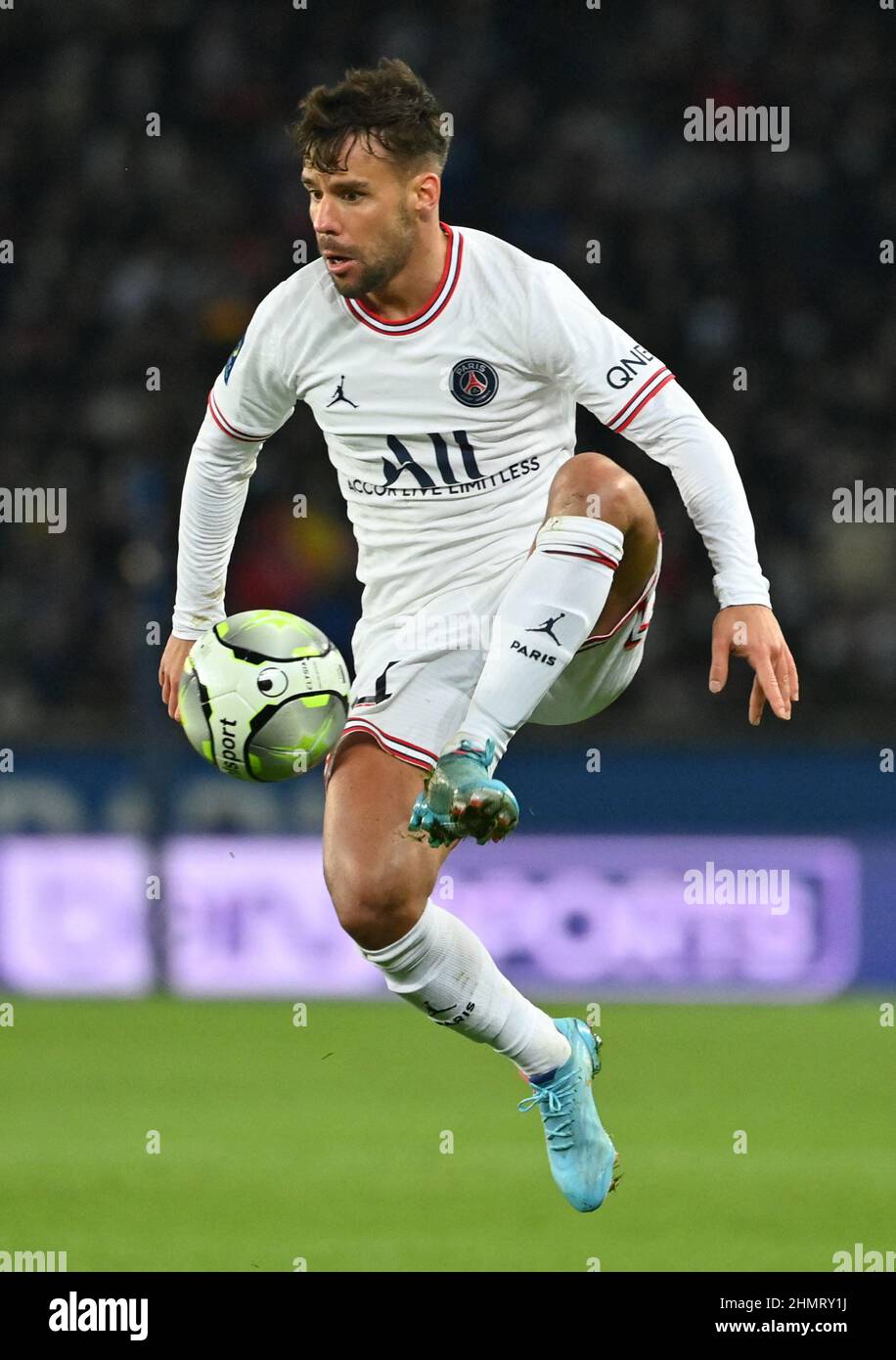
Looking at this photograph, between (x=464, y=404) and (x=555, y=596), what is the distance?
21.3 inches

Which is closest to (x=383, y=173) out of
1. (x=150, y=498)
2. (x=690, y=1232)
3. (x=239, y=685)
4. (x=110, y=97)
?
(x=239, y=685)

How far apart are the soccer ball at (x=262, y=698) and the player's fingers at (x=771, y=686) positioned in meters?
1.01

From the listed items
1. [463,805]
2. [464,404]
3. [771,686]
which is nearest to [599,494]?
[464,404]

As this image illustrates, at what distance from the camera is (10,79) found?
40.1ft

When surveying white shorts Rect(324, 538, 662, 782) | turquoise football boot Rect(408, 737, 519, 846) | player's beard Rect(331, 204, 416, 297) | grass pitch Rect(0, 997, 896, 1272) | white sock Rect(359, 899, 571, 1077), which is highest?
player's beard Rect(331, 204, 416, 297)

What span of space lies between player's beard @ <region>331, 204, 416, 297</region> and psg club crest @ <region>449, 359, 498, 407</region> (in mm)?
246

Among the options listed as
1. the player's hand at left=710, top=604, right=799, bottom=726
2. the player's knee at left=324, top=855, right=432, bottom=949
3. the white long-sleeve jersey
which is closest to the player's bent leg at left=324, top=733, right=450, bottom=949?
the player's knee at left=324, top=855, right=432, bottom=949

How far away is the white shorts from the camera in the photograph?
177 inches

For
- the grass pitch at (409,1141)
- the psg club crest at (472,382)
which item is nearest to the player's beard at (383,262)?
the psg club crest at (472,382)

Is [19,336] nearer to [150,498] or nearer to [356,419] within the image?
[150,498]

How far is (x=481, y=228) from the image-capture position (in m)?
11.4

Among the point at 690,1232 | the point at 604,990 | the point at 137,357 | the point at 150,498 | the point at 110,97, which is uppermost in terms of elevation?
the point at 110,97

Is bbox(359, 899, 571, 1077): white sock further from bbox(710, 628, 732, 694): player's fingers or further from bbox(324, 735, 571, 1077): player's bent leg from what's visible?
bbox(710, 628, 732, 694): player's fingers

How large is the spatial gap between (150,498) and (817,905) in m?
3.31
